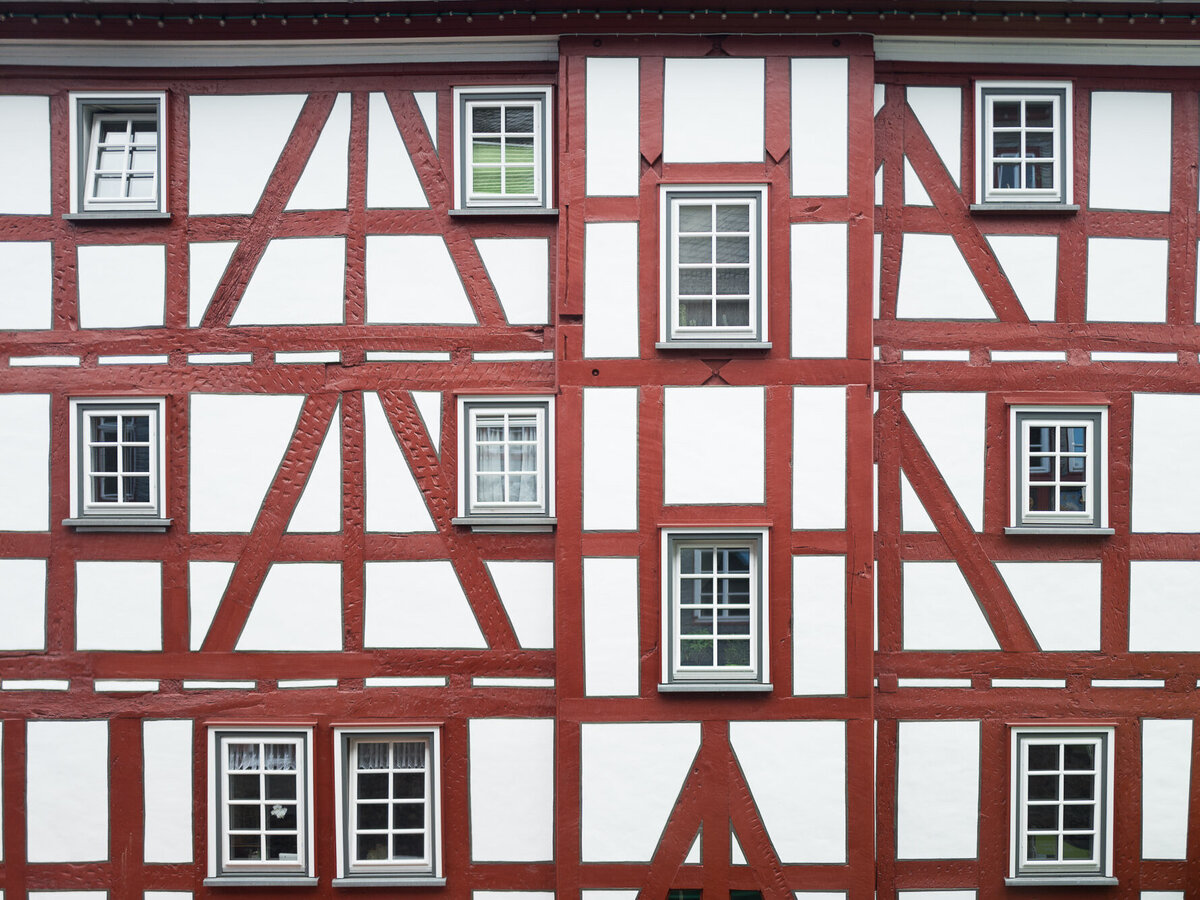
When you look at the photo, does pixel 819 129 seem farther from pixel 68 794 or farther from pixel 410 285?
pixel 68 794

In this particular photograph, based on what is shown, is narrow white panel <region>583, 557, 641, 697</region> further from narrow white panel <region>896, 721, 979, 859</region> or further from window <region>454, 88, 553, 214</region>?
window <region>454, 88, 553, 214</region>

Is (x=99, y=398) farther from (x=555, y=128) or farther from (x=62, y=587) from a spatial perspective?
(x=555, y=128)

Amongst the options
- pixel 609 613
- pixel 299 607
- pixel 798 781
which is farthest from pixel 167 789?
pixel 798 781

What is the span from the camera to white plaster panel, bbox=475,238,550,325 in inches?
287

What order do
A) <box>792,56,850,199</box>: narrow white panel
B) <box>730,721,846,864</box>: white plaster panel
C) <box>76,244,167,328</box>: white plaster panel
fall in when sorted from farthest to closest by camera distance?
1. <box>76,244,167,328</box>: white plaster panel
2. <box>792,56,850,199</box>: narrow white panel
3. <box>730,721,846,864</box>: white plaster panel

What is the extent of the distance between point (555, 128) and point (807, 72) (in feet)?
7.83

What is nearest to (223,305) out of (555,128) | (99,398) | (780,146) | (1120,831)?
(99,398)

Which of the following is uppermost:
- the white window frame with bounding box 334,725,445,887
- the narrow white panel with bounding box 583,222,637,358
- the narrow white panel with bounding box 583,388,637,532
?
the narrow white panel with bounding box 583,222,637,358

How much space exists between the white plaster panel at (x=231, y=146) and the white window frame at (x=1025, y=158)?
6.55m

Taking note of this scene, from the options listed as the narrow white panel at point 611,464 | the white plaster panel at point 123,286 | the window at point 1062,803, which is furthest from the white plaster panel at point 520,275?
the window at point 1062,803

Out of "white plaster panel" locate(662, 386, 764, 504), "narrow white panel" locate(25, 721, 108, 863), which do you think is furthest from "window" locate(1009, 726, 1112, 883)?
"narrow white panel" locate(25, 721, 108, 863)

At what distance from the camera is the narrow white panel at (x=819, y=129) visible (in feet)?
22.9

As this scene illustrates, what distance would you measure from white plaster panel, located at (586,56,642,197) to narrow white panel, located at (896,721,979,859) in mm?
5772

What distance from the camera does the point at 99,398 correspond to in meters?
7.30
